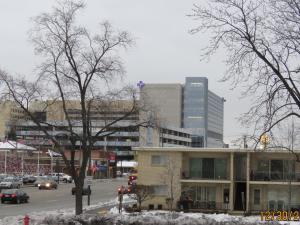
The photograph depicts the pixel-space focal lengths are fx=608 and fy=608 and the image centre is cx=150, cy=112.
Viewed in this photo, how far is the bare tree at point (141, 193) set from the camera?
4641 centimetres

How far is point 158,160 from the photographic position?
54844 millimetres

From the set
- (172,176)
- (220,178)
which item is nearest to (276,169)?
(220,178)

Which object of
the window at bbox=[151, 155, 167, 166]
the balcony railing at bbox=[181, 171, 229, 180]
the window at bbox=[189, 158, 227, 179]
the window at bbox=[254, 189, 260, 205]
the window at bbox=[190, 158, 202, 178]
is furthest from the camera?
the window at bbox=[190, 158, 202, 178]

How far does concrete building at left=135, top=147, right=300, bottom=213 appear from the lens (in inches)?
2064

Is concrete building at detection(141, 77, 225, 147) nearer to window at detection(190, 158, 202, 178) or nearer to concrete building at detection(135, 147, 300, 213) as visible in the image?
window at detection(190, 158, 202, 178)

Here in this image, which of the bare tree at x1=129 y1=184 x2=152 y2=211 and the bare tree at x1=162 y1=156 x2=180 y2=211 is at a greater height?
the bare tree at x1=162 y1=156 x2=180 y2=211

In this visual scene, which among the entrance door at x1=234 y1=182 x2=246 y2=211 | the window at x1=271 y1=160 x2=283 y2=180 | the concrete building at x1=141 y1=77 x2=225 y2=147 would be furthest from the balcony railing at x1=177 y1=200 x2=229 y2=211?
the concrete building at x1=141 y1=77 x2=225 y2=147

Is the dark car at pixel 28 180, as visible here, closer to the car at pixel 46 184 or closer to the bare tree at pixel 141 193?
the car at pixel 46 184

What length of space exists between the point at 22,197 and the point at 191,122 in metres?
145

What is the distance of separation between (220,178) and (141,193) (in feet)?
27.7

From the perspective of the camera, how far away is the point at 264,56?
18.2 metres

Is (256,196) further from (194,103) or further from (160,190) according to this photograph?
(194,103)

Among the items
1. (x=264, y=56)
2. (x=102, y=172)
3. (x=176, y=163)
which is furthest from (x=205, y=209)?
(x=102, y=172)

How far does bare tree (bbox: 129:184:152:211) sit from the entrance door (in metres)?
7.85
